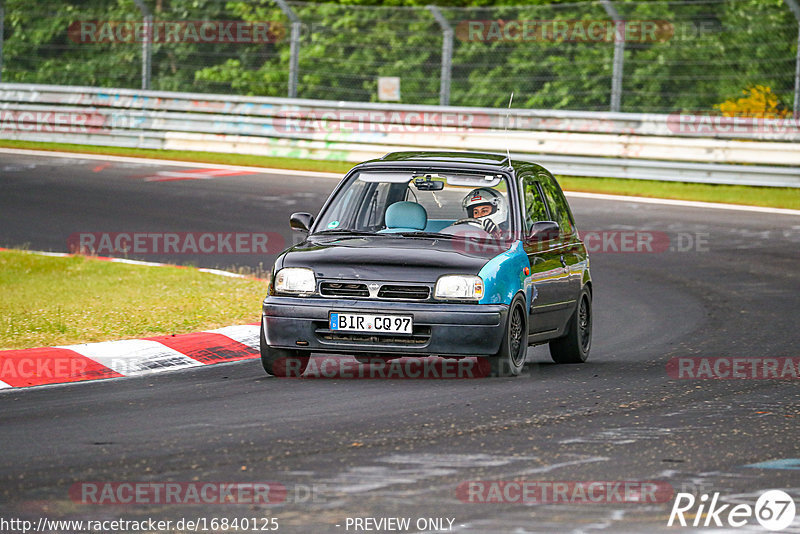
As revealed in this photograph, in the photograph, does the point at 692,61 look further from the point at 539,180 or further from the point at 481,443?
the point at 481,443

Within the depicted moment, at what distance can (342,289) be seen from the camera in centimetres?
900

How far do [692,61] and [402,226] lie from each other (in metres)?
17.3

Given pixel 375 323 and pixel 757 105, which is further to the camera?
pixel 757 105

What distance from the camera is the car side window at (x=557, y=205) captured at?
10734 mm

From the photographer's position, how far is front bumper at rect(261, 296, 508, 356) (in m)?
8.80

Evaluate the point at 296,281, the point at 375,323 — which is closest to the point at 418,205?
the point at 296,281

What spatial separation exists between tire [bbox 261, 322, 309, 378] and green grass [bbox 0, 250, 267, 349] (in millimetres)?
1745

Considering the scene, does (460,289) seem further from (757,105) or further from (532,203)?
(757,105)

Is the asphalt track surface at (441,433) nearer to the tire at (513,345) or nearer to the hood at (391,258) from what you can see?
the tire at (513,345)

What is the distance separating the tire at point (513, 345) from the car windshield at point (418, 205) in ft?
2.33

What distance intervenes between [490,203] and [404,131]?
47.5 ft
